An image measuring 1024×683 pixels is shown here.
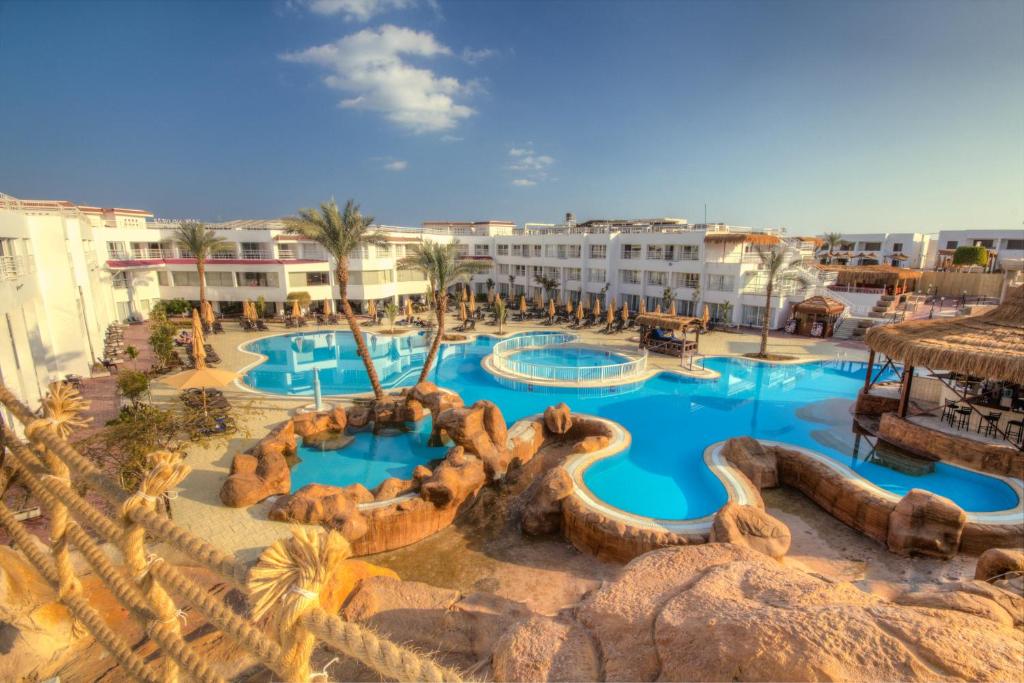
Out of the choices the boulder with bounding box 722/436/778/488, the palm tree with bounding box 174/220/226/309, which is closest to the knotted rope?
the boulder with bounding box 722/436/778/488

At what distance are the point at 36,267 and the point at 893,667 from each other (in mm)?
23683

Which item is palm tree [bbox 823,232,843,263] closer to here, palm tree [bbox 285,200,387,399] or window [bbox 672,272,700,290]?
window [bbox 672,272,700,290]

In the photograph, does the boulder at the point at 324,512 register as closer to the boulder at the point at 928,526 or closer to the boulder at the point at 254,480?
the boulder at the point at 254,480

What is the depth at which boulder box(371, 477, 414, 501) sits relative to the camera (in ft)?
38.5

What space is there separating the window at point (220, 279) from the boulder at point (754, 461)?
1412 inches

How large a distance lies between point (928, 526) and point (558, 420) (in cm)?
980

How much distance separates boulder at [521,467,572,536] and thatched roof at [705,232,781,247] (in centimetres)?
2716

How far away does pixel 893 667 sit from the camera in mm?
3156

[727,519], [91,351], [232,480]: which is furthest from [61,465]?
[91,351]

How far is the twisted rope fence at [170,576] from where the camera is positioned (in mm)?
1667

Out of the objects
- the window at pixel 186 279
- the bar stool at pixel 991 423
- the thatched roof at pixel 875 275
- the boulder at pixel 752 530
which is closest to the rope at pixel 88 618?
the boulder at pixel 752 530

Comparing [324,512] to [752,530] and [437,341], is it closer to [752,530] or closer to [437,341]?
[752,530]

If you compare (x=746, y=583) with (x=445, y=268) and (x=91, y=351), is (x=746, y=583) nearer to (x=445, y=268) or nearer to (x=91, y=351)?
(x=445, y=268)

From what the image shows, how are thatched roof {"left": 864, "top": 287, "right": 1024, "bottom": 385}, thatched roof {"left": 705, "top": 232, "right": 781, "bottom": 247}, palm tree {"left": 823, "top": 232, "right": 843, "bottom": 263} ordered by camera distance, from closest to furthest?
thatched roof {"left": 864, "top": 287, "right": 1024, "bottom": 385} < thatched roof {"left": 705, "top": 232, "right": 781, "bottom": 247} < palm tree {"left": 823, "top": 232, "right": 843, "bottom": 263}
